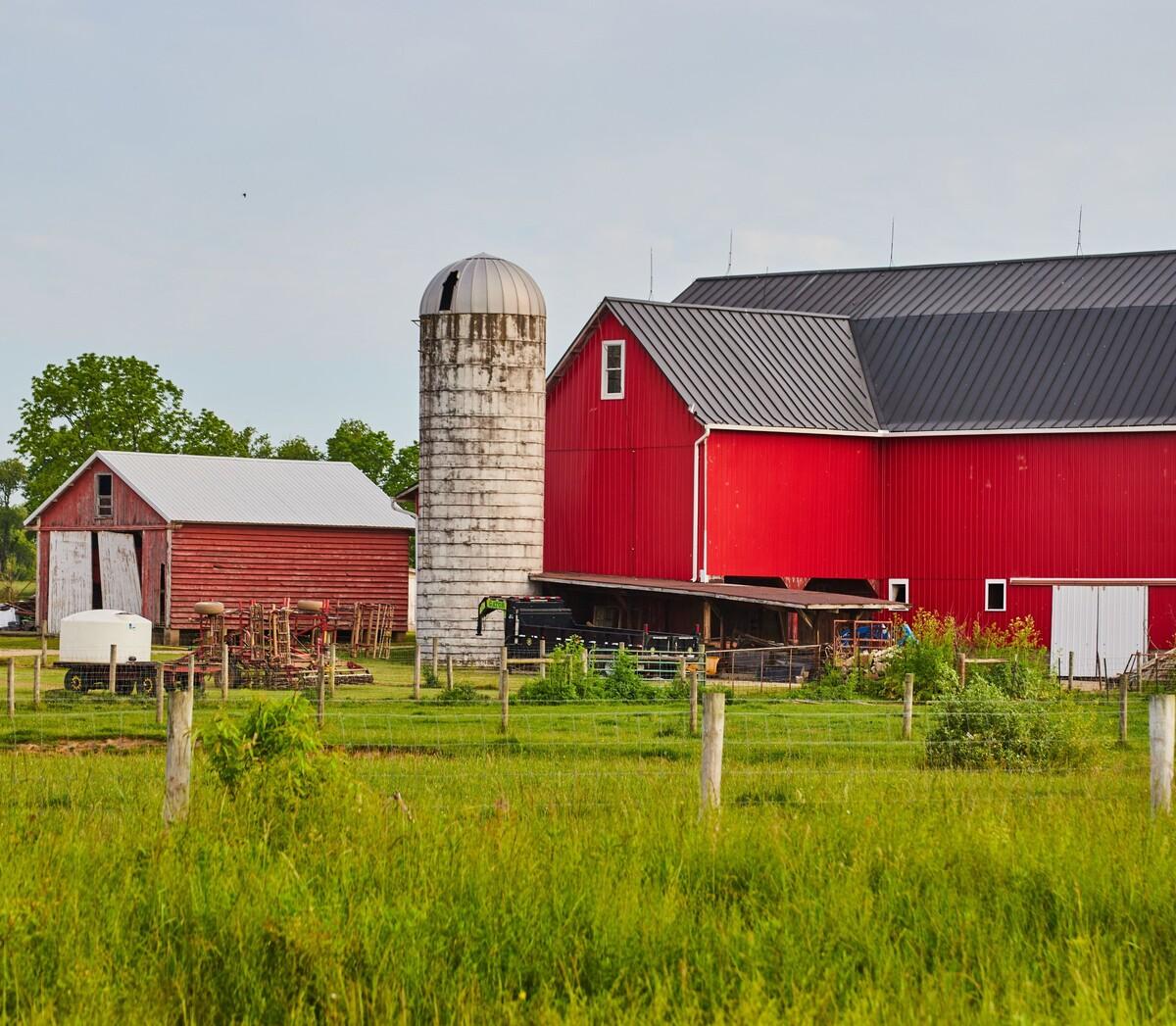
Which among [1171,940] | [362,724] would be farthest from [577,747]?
[1171,940]

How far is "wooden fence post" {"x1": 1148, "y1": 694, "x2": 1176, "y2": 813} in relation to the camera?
42.5 ft

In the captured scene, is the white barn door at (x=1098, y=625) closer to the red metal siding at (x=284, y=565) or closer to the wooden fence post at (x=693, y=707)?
the wooden fence post at (x=693, y=707)

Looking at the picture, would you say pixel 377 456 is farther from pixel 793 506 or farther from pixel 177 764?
pixel 177 764

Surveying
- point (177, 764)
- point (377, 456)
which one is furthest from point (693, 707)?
point (377, 456)

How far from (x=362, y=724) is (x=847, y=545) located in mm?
20773

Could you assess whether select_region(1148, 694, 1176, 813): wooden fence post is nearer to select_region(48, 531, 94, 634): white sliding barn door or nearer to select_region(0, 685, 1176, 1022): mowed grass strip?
select_region(0, 685, 1176, 1022): mowed grass strip

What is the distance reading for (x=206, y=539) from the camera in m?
48.8

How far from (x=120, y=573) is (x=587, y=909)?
42.5 meters

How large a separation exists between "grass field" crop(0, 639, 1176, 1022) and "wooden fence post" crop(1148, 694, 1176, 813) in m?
0.31

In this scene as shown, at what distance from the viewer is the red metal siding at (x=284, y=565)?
1902 inches

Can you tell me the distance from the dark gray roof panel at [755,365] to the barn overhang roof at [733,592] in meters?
4.08

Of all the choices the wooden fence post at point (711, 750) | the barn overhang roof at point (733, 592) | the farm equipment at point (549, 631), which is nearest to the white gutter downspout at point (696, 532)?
the barn overhang roof at point (733, 592)

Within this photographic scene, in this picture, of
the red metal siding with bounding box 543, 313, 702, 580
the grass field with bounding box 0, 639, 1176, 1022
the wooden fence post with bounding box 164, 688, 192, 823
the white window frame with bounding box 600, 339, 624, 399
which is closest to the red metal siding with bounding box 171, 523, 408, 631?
the red metal siding with bounding box 543, 313, 702, 580

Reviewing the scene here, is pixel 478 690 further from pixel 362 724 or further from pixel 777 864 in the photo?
pixel 777 864
